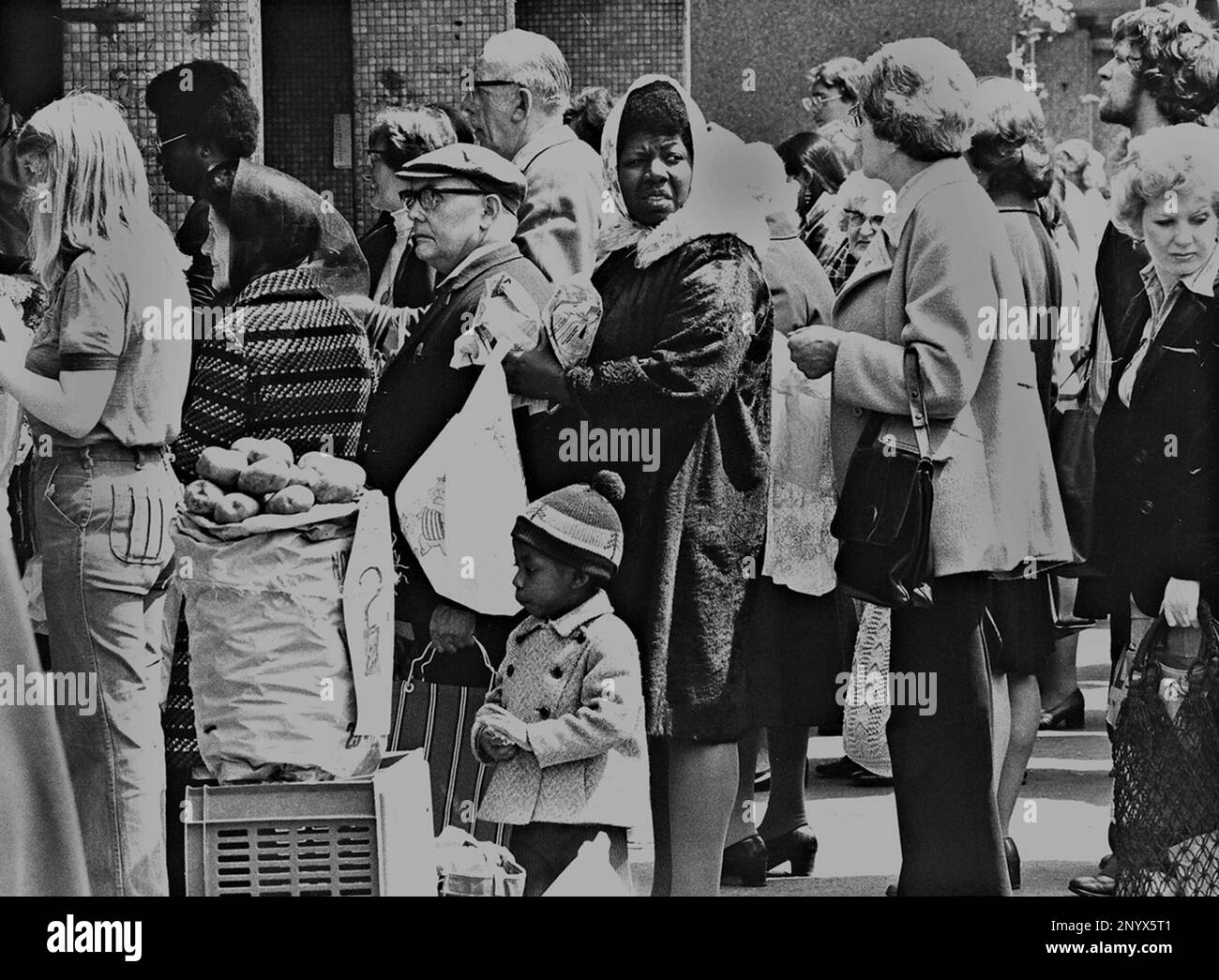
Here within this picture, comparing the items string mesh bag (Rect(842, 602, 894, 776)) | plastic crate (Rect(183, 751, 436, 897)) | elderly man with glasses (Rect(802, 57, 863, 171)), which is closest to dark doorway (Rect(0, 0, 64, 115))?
plastic crate (Rect(183, 751, 436, 897))

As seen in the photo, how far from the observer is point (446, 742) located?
556 cm

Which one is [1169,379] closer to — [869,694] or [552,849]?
[869,694]

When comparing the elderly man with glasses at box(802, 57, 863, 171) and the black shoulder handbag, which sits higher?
the elderly man with glasses at box(802, 57, 863, 171)

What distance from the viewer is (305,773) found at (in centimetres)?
539

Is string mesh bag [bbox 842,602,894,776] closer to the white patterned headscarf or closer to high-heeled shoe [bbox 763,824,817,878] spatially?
high-heeled shoe [bbox 763,824,817,878]

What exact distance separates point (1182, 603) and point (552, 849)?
180 cm

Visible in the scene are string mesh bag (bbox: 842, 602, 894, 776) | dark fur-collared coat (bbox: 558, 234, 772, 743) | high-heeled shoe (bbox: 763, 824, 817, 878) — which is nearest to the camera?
dark fur-collared coat (bbox: 558, 234, 772, 743)

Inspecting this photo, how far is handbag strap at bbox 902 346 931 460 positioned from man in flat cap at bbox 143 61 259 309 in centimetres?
180

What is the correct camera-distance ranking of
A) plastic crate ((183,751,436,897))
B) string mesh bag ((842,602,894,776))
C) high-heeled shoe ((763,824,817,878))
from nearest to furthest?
plastic crate ((183,751,436,897)) < string mesh bag ((842,602,894,776)) < high-heeled shoe ((763,824,817,878))

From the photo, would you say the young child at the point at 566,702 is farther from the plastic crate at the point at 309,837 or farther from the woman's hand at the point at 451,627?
the plastic crate at the point at 309,837

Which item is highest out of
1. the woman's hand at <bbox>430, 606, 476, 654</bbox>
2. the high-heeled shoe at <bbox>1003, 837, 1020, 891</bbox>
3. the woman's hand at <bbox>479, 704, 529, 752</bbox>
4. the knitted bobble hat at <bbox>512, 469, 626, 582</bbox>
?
the knitted bobble hat at <bbox>512, 469, 626, 582</bbox>

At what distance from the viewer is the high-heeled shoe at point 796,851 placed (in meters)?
5.68

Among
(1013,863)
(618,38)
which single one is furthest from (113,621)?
(1013,863)

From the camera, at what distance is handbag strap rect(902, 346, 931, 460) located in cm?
550
